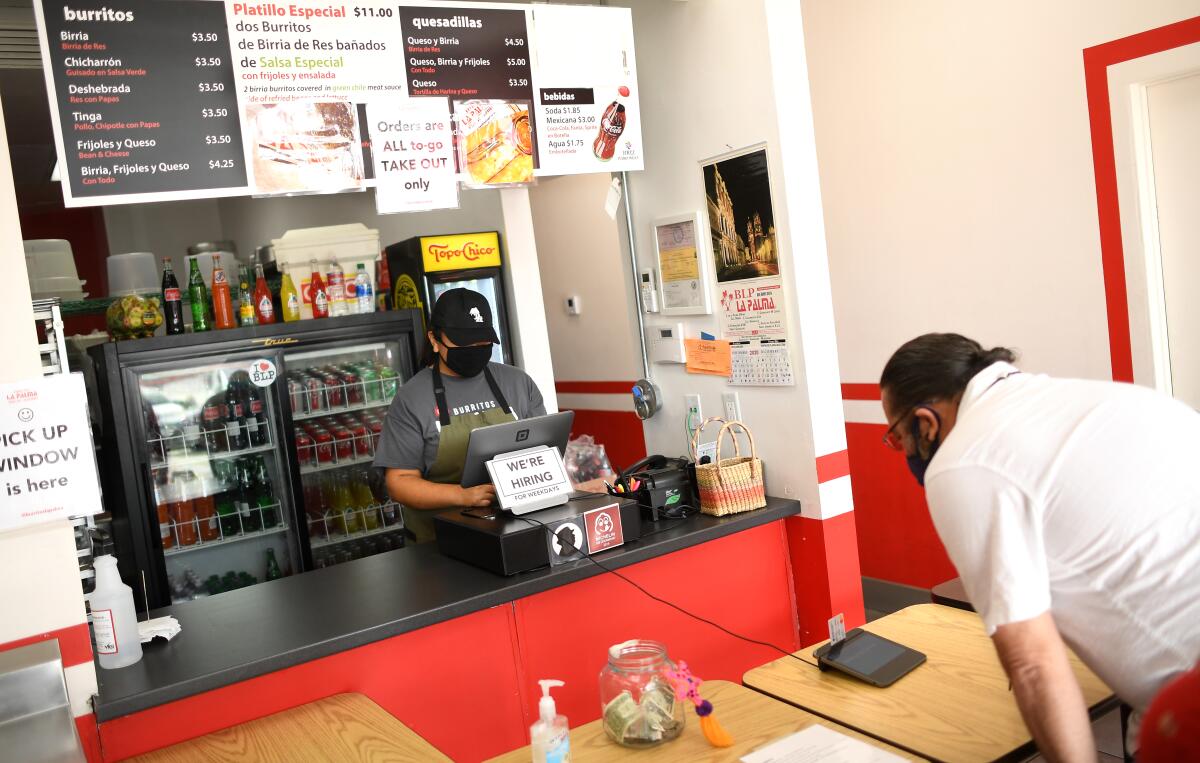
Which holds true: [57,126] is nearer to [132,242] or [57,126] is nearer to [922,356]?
[922,356]

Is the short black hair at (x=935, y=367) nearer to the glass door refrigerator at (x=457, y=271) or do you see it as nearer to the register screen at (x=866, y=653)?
the register screen at (x=866, y=653)

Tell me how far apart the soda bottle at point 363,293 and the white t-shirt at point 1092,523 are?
3993mm

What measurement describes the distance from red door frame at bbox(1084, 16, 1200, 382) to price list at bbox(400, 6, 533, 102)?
236 centimetres

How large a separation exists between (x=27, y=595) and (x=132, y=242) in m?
8.37

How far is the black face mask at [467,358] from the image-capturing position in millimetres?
3479

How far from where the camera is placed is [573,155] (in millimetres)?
3514

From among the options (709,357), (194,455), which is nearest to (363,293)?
(194,455)

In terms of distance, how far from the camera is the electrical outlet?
12.0ft

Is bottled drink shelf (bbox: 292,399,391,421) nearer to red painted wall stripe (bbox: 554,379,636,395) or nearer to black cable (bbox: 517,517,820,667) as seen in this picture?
red painted wall stripe (bbox: 554,379,636,395)

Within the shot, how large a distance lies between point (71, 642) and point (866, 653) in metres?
1.98

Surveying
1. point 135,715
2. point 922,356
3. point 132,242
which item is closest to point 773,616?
point 922,356

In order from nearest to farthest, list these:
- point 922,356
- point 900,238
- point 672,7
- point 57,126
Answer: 1. point 922,356
2. point 57,126
3. point 672,7
4. point 900,238

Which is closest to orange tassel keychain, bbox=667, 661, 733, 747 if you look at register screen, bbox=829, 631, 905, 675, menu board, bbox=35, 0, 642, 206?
register screen, bbox=829, 631, 905, 675

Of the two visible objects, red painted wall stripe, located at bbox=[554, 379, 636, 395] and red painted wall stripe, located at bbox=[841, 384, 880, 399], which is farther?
red painted wall stripe, located at bbox=[554, 379, 636, 395]
